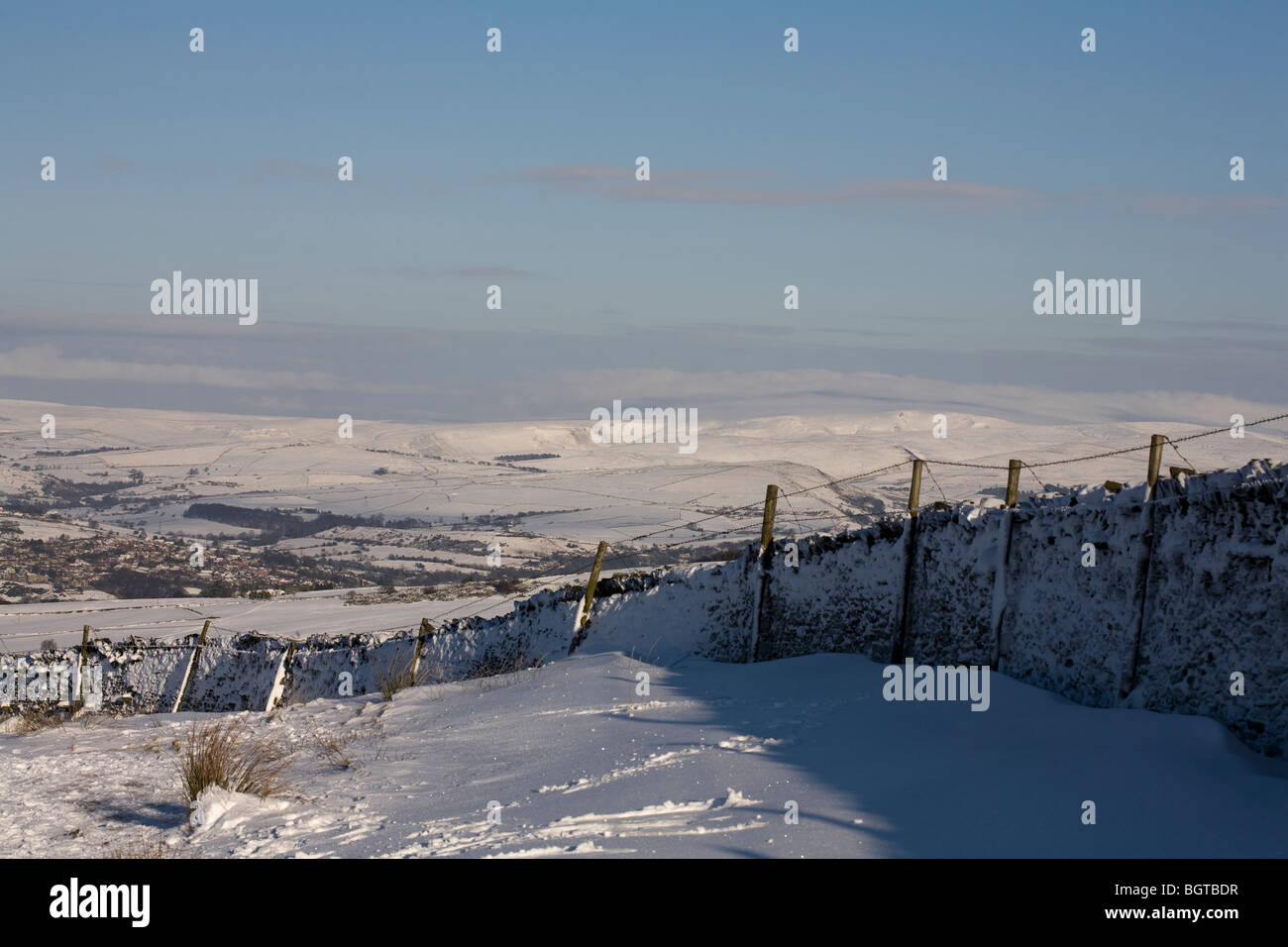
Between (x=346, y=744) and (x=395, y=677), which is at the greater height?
(x=346, y=744)

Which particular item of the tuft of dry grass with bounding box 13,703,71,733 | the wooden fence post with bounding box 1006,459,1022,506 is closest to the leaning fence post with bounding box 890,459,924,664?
the wooden fence post with bounding box 1006,459,1022,506

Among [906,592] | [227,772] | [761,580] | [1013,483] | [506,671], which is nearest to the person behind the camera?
[227,772]

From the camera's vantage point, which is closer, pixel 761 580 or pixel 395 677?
pixel 761 580

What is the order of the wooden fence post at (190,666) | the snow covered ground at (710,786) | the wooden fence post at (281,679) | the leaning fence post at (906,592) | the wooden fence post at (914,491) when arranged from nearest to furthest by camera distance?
1. the snow covered ground at (710,786)
2. the leaning fence post at (906,592)
3. the wooden fence post at (914,491)
4. the wooden fence post at (281,679)
5. the wooden fence post at (190,666)

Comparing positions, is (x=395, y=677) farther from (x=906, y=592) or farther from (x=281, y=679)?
(x=906, y=592)

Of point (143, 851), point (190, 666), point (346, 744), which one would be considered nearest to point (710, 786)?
point (143, 851)

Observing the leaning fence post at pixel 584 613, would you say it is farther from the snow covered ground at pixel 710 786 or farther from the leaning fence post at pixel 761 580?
the snow covered ground at pixel 710 786

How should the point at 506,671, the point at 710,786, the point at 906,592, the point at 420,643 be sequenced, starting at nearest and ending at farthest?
1. the point at 710,786
2. the point at 906,592
3. the point at 506,671
4. the point at 420,643

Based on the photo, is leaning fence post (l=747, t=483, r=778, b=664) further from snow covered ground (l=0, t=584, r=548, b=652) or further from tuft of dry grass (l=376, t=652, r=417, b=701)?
snow covered ground (l=0, t=584, r=548, b=652)

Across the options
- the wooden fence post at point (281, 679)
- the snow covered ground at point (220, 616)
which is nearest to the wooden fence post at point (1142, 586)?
the wooden fence post at point (281, 679)
